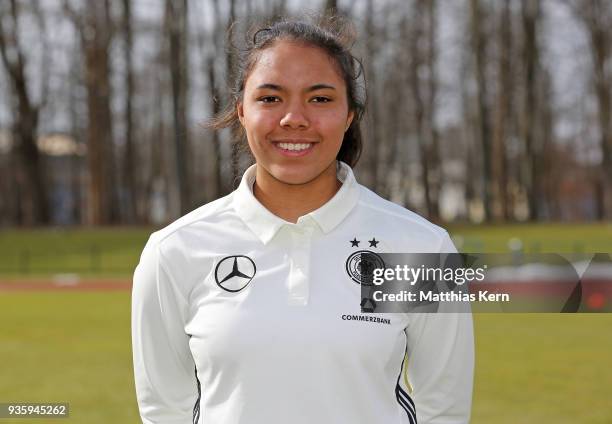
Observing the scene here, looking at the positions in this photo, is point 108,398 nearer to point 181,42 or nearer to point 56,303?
point 56,303

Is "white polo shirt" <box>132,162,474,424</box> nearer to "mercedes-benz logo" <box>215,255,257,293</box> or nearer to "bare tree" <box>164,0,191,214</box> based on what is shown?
"mercedes-benz logo" <box>215,255,257,293</box>

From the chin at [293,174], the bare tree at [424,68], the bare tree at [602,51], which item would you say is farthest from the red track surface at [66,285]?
the bare tree at [602,51]

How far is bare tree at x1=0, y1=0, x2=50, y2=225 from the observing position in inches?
1414

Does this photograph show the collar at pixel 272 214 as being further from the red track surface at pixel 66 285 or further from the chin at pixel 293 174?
the red track surface at pixel 66 285

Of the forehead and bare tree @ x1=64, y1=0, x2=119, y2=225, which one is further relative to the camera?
bare tree @ x1=64, y1=0, x2=119, y2=225

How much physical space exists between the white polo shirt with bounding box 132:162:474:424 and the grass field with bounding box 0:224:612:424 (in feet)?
15.9

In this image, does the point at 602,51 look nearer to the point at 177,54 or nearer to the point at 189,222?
the point at 177,54

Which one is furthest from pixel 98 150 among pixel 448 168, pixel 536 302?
pixel 448 168

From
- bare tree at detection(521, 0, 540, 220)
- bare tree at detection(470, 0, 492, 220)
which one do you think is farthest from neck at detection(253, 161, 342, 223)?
bare tree at detection(521, 0, 540, 220)

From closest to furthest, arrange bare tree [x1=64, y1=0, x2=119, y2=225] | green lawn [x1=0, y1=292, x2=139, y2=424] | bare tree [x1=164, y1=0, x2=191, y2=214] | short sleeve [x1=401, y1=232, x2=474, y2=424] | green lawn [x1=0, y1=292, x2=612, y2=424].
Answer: short sleeve [x1=401, y1=232, x2=474, y2=424]
green lawn [x1=0, y1=292, x2=612, y2=424]
green lawn [x1=0, y1=292, x2=139, y2=424]
bare tree [x1=164, y1=0, x2=191, y2=214]
bare tree [x1=64, y1=0, x2=119, y2=225]

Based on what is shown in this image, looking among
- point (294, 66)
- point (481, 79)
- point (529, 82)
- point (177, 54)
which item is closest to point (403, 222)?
point (294, 66)

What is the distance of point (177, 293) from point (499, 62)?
3612 cm

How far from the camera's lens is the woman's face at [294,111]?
8.60 feet

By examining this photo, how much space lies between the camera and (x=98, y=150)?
36375 millimetres
